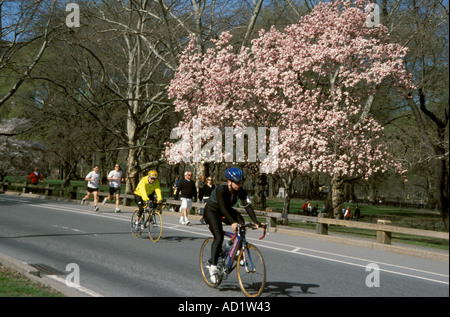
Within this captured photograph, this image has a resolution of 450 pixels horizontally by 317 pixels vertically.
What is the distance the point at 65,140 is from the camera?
4475 cm

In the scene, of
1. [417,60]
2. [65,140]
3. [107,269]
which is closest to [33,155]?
[65,140]

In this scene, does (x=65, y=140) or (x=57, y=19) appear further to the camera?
(x=65, y=140)

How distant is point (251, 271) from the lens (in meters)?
7.47

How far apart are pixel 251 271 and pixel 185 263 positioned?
3.21 m

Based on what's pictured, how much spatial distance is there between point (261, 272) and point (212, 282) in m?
1.09

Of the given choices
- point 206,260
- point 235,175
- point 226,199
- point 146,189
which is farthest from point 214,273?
point 146,189

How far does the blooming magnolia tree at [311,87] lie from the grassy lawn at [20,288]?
16007mm

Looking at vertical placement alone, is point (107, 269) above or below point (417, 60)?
below

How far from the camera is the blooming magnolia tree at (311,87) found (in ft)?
73.9

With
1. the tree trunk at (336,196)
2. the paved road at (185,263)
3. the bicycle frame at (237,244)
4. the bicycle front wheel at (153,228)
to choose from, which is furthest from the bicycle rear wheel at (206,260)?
the tree trunk at (336,196)

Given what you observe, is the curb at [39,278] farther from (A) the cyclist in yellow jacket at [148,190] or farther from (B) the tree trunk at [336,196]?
(B) the tree trunk at [336,196]
